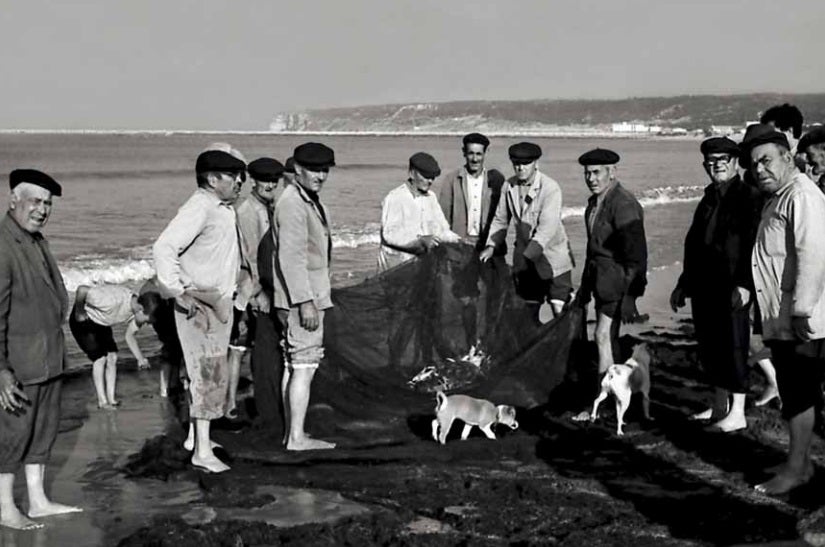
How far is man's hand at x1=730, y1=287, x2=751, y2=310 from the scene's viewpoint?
22.2ft

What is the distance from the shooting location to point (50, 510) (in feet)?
19.5

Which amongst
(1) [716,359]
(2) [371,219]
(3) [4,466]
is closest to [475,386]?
(1) [716,359]

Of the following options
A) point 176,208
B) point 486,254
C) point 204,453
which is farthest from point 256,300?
point 176,208

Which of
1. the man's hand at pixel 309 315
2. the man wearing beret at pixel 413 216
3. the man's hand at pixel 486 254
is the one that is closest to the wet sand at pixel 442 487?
the man's hand at pixel 309 315

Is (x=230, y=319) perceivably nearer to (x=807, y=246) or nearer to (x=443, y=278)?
(x=443, y=278)

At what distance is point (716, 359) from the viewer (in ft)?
24.7

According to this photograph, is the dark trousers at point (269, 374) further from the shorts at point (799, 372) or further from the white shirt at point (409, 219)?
the shorts at point (799, 372)

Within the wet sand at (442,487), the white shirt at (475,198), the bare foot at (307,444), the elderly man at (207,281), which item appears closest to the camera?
the wet sand at (442,487)

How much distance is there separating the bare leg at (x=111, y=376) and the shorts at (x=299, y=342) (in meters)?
2.22

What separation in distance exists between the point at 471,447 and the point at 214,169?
2.54 meters

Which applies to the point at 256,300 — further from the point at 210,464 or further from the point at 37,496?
the point at 37,496

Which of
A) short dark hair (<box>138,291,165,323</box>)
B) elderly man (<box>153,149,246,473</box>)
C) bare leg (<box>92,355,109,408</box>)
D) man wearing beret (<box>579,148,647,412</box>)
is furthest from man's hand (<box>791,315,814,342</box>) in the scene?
bare leg (<box>92,355,109,408</box>)

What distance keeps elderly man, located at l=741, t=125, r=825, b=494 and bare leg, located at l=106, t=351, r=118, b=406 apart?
5.25 metres

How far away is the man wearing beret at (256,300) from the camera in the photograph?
752 cm
